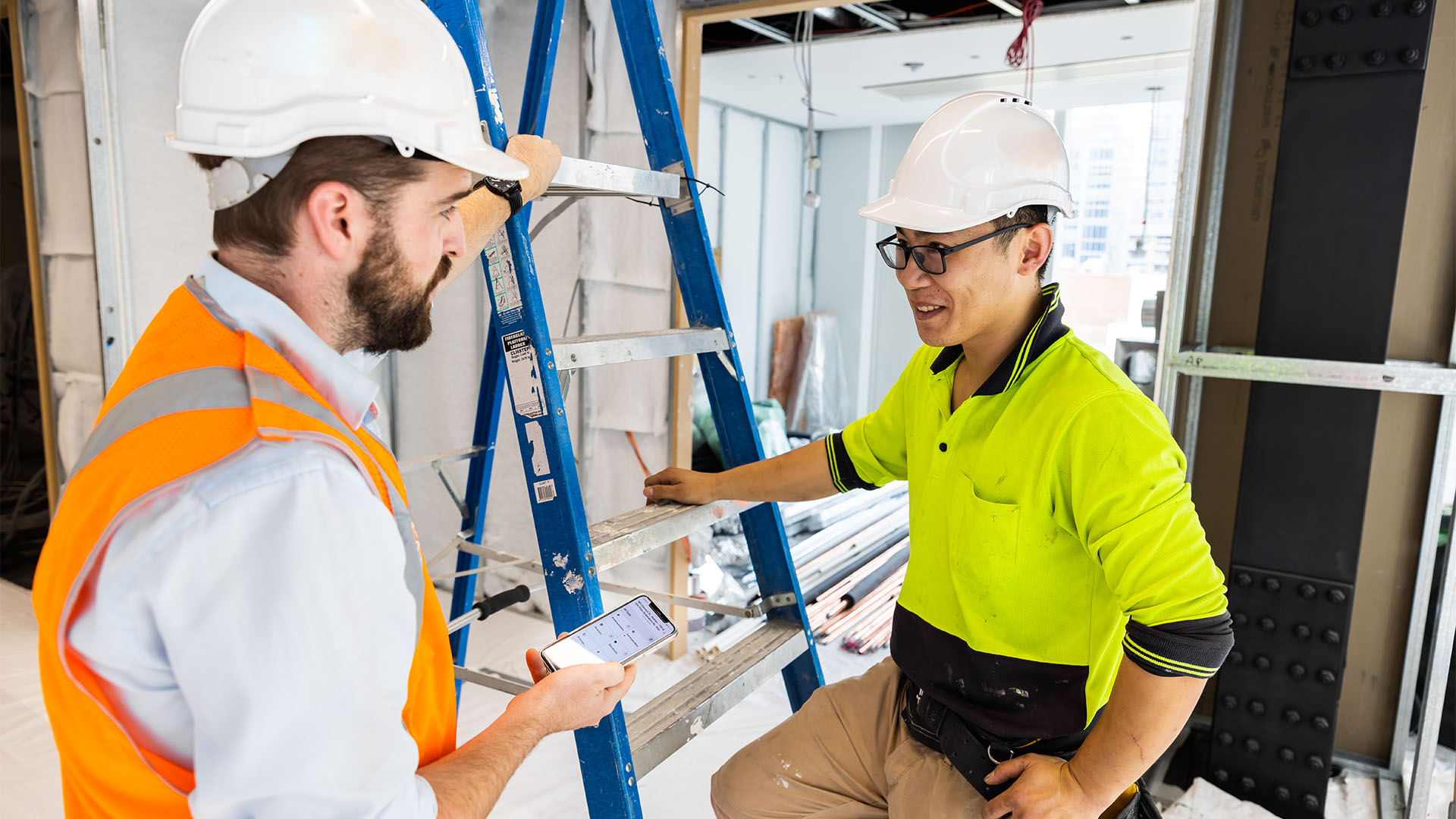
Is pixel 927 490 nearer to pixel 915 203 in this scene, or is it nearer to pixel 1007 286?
pixel 1007 286

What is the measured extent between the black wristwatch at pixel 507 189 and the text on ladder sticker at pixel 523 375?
0.20m

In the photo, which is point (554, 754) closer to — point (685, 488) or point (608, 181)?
point (685, 488)

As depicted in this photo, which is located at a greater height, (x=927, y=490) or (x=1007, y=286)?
(x=1007, y=286)

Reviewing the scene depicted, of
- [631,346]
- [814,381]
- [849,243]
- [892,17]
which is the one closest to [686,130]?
[892,17]

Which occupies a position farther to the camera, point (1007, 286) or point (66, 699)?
point (1007, 286)

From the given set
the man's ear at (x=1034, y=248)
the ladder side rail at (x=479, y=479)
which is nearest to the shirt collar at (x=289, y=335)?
the man's ear at (x=1034, y=248)

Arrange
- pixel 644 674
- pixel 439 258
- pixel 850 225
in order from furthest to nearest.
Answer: pixel 850 225
pixel 644 674
pixel 439 258

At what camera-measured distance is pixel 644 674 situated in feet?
10.3

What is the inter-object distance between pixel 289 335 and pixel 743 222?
5916 mm

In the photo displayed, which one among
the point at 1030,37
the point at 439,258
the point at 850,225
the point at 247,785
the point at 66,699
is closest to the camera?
the point at 247,785

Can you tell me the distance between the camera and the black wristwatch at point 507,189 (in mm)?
1266

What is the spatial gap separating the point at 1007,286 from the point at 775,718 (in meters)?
1.98

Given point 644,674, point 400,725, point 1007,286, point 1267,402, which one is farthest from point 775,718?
point 400,725

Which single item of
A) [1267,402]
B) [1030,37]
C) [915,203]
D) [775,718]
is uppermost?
[1030,37]
